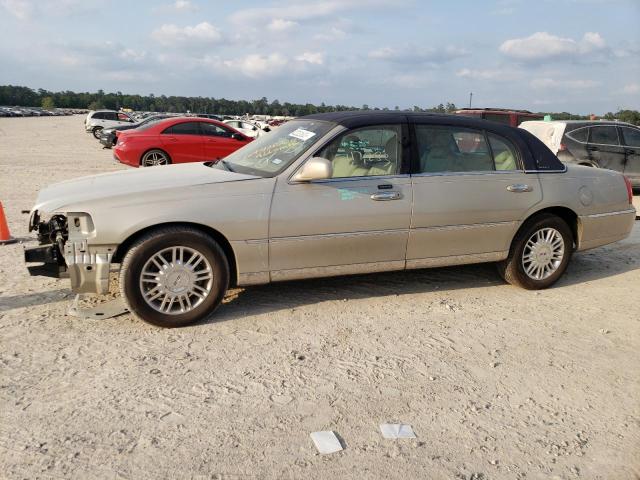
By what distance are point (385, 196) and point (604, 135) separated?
8.87 m

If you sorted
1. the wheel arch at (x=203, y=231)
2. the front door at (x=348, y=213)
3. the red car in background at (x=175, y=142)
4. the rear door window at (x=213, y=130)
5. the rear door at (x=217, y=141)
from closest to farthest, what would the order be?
the wheel arch at (x=203, y=231) < the front door at (x=348, y=213) < the red car in background at (x=175, y=142) < the rear door at (x=217, y=141) < the rear door window at (x=213, y=130)

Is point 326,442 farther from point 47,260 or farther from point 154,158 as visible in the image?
point 154,158

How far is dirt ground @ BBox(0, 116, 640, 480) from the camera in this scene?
2.76 metres

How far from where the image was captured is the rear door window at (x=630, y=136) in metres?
11.6

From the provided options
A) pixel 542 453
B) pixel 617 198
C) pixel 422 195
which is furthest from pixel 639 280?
pixel 542 453

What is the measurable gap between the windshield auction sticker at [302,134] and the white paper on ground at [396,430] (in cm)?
254

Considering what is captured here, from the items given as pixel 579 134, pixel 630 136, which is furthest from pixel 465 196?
pixel 630 136

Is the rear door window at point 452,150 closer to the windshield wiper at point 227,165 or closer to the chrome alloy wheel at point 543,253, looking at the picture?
the chrome alloy wheel at point 543,253

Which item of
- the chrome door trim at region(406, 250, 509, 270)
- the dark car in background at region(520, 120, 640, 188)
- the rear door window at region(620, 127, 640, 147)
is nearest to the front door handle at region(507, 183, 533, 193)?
the chrome door trim at region(406, 250, 509, 270)

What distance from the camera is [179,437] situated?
2.90 m

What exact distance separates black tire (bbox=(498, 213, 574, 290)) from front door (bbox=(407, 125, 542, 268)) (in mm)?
124

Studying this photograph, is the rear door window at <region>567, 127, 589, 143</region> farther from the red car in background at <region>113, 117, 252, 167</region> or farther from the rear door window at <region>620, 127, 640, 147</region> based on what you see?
the red car in background at <region>113, 117, 252, 167</region>

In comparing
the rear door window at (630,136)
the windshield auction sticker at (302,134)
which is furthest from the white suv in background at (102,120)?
the windshield auction sticker at (302,134)

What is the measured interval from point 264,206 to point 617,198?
3715 millimetres
